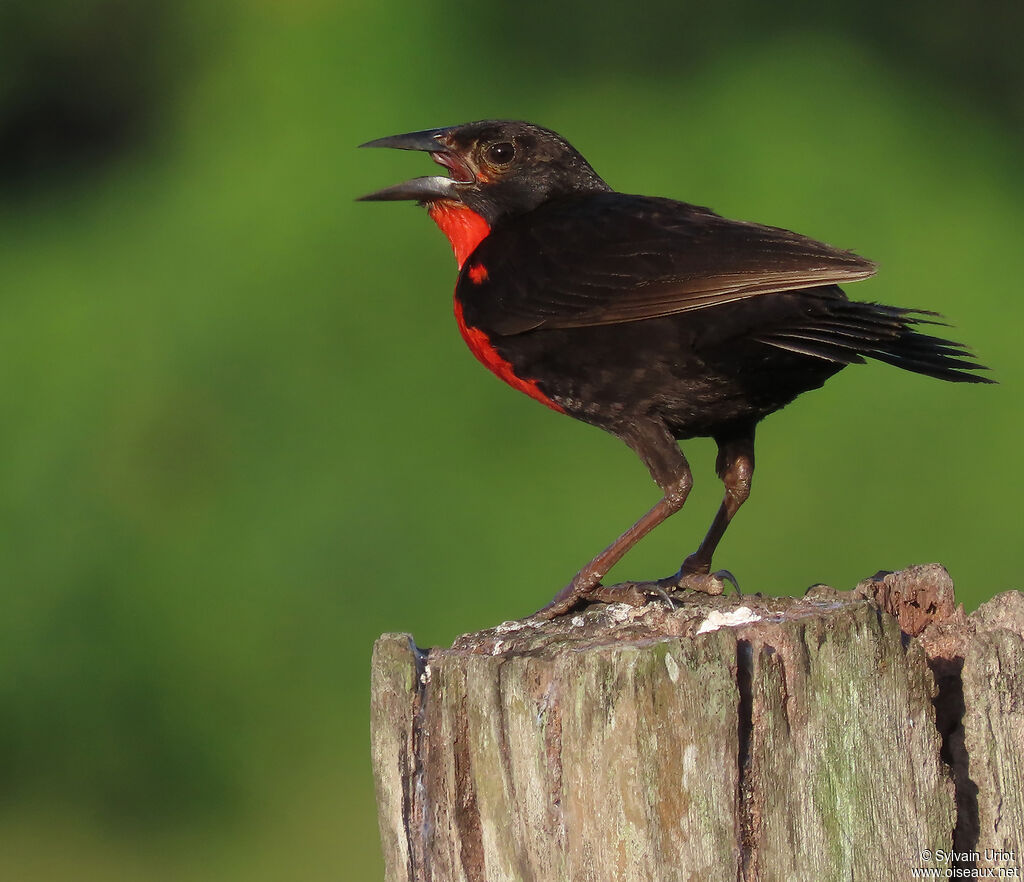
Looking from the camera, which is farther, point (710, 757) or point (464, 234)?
point (464, 234)

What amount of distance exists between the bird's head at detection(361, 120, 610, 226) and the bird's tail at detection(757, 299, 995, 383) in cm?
101

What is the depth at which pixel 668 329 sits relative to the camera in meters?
3.67

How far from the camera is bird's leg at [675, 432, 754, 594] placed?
3.99 meters

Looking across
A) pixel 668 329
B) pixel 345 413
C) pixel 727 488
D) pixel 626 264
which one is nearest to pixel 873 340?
pixel 668 329

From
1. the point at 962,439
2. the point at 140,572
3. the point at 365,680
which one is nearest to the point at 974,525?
the point at 962,439

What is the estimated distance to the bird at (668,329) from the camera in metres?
3.49

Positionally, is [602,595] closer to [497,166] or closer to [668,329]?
[668,329]

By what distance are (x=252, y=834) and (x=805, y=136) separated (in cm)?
462

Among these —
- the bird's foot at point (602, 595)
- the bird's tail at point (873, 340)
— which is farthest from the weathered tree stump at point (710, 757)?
the bird's tail at point (873, 340)

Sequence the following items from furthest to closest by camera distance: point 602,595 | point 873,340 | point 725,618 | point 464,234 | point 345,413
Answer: point 345,413 → point 464,234 → point 602,595 → point 873,340 → point 725,618

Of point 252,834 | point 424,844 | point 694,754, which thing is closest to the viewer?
point 694,754

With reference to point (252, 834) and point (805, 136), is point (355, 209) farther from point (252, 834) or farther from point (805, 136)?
point (252, 834)

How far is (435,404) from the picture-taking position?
300 inches

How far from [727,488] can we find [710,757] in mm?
1731
